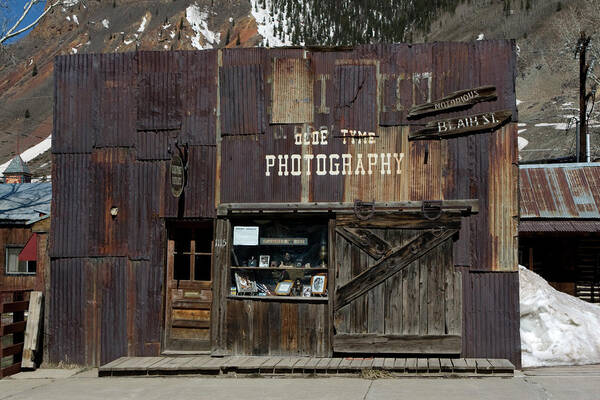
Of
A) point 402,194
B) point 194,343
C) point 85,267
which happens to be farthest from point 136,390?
point 402,194

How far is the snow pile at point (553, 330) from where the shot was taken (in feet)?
35.6

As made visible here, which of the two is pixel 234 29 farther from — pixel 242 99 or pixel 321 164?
pixel 321 164

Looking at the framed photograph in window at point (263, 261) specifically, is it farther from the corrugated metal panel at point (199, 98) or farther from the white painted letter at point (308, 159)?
the corrugated metal panel at point (199, 98)

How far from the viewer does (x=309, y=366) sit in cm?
1000

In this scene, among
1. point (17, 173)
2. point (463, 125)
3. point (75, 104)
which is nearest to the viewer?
point (463, 125)

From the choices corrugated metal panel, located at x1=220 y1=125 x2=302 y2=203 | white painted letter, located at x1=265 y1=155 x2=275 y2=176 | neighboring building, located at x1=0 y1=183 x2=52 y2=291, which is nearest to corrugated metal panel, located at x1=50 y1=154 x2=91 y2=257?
corrugated metal panel, located at x1=220 y1=125 x2=302 y2=203

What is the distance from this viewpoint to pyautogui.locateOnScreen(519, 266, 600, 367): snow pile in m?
10.8

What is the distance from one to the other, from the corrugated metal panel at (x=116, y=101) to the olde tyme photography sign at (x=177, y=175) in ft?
3.39

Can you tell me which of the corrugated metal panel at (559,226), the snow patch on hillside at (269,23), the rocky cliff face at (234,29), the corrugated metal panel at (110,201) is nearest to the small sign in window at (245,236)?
the corrugated metal panel at (110,201)

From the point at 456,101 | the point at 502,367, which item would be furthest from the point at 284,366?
the point at 456,101

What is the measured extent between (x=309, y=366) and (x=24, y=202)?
1474 cm

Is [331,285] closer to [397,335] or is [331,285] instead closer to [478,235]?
[397,335]

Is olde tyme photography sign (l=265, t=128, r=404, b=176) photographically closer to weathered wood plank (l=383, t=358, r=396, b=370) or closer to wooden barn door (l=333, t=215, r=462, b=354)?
wooden barn door (l=333, t=215, r=462, b=354)

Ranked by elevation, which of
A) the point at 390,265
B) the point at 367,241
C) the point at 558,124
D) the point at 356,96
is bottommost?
the point at 390,265
